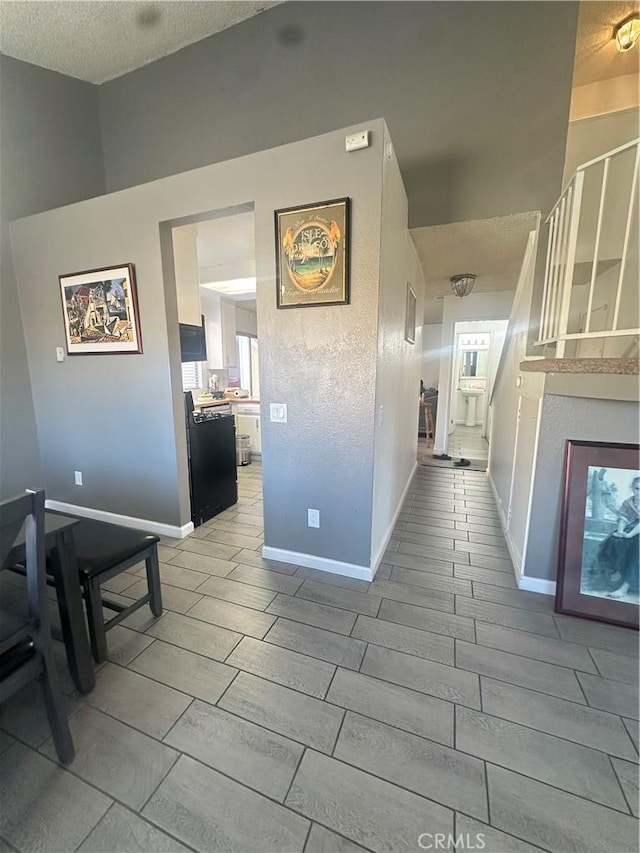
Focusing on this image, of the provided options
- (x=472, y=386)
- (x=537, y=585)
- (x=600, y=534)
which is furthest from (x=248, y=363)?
(x=600, y=534)

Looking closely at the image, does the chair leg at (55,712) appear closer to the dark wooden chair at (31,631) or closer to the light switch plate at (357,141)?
the dark wooden chair at (31,631)

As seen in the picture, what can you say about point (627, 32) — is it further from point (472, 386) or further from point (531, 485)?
Result: point (472, 386)

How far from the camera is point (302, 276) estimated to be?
200 cm

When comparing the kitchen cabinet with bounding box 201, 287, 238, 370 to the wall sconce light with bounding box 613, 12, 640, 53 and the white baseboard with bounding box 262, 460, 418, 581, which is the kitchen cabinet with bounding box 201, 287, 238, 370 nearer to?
the white baseboard with bounding box 262, 460, 418, 581

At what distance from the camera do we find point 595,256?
5.79 ft

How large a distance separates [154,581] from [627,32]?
17.7ft

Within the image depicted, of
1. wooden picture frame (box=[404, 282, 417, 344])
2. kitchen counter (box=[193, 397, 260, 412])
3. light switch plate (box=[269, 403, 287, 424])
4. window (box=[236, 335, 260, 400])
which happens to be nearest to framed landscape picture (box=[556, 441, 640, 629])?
wooden picture frame (box=[404, 282, 417, 344])

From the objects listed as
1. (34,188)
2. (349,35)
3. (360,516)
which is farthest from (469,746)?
(34,188)

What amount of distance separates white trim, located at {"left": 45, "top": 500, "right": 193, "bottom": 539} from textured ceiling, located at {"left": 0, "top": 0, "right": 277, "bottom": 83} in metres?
3.75

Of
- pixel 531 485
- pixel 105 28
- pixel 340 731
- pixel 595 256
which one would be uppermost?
pixel 105 28

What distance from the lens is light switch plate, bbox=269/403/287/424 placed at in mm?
2207

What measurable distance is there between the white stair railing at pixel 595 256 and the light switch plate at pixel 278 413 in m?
1.64

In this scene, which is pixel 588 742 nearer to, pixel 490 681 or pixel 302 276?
pixel 490 681

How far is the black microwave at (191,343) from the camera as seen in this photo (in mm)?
2809
